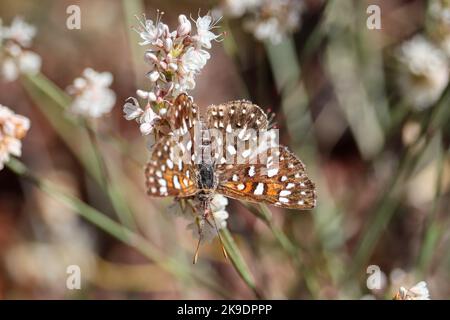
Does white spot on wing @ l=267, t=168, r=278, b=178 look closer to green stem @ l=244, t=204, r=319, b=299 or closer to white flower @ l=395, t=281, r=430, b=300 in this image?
green stem @ l=244, t=204, r=319, b=299

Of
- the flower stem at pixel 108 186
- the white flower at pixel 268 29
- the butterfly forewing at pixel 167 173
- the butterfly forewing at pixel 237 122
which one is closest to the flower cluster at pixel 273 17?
the white flower at pixel 268 29

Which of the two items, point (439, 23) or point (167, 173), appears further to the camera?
point (439, 23)

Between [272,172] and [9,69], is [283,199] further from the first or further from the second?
[9,69]

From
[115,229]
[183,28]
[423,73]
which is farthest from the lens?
[423,73]

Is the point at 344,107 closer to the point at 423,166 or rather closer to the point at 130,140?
the point at 423,166

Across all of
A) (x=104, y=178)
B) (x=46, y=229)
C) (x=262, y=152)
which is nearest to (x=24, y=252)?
(x=46, y=229)

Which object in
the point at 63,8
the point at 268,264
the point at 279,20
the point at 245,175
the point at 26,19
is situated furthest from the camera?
the point at 63,8

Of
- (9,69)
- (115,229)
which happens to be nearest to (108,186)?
(115,229)
